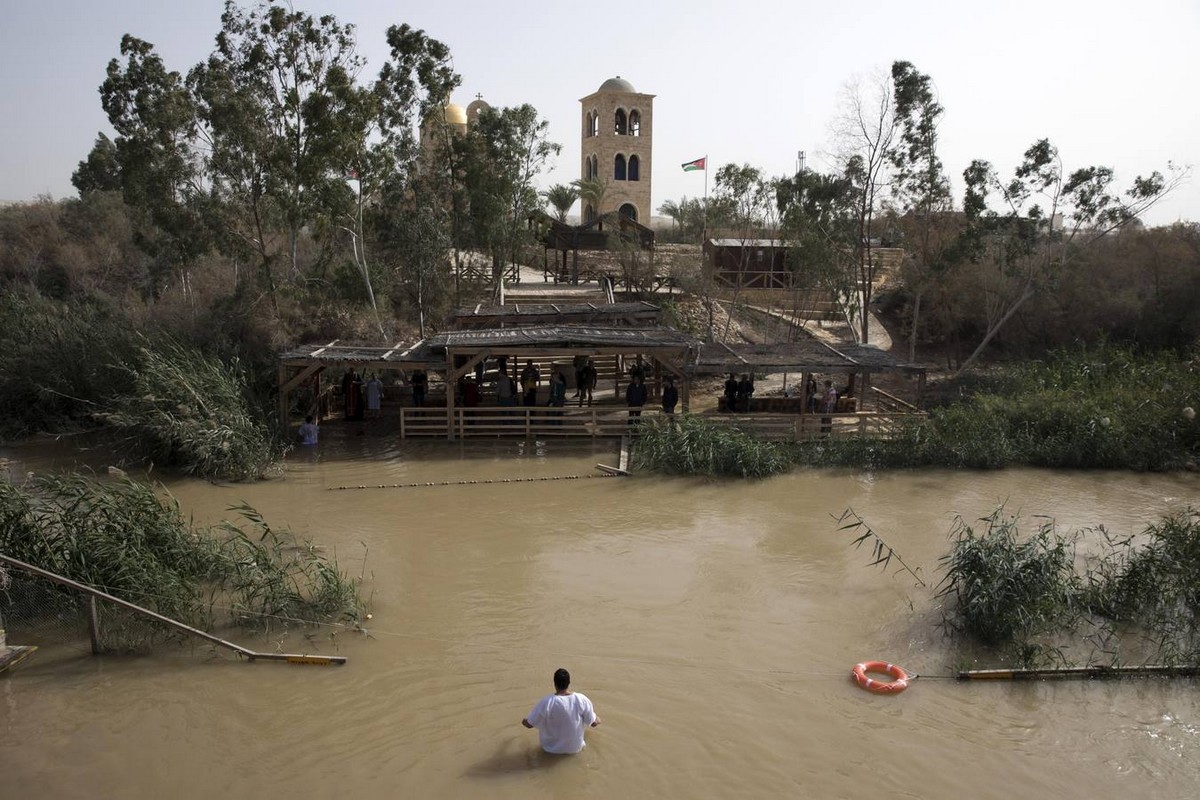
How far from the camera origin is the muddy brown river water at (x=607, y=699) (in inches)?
272

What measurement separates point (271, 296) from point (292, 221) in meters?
2.11

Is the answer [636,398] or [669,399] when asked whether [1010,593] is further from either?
[636,398]

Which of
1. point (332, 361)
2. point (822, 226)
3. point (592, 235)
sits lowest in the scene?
point (332, 361)

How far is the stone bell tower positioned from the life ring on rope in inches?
1645

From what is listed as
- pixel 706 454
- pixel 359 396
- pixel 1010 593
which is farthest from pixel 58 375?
pixel 1010 593

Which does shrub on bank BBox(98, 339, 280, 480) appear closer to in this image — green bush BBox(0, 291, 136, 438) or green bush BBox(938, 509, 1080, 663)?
green bush BBox(0, 291, 136, 438)

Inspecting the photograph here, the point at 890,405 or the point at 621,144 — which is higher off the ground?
the point at 621,144

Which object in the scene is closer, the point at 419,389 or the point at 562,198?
the point at 419,389

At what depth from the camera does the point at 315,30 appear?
22.8 meters

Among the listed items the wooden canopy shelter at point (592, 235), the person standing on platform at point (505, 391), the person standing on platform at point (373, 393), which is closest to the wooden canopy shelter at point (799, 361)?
the person standing on platform at point (505, 391)

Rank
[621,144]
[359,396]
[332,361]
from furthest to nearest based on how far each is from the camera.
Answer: [621,144] < [359,396] < [332,361]

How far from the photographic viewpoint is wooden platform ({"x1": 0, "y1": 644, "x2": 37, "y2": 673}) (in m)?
8.31

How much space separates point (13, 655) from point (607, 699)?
19.3ft

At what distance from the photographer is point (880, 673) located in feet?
28.4
